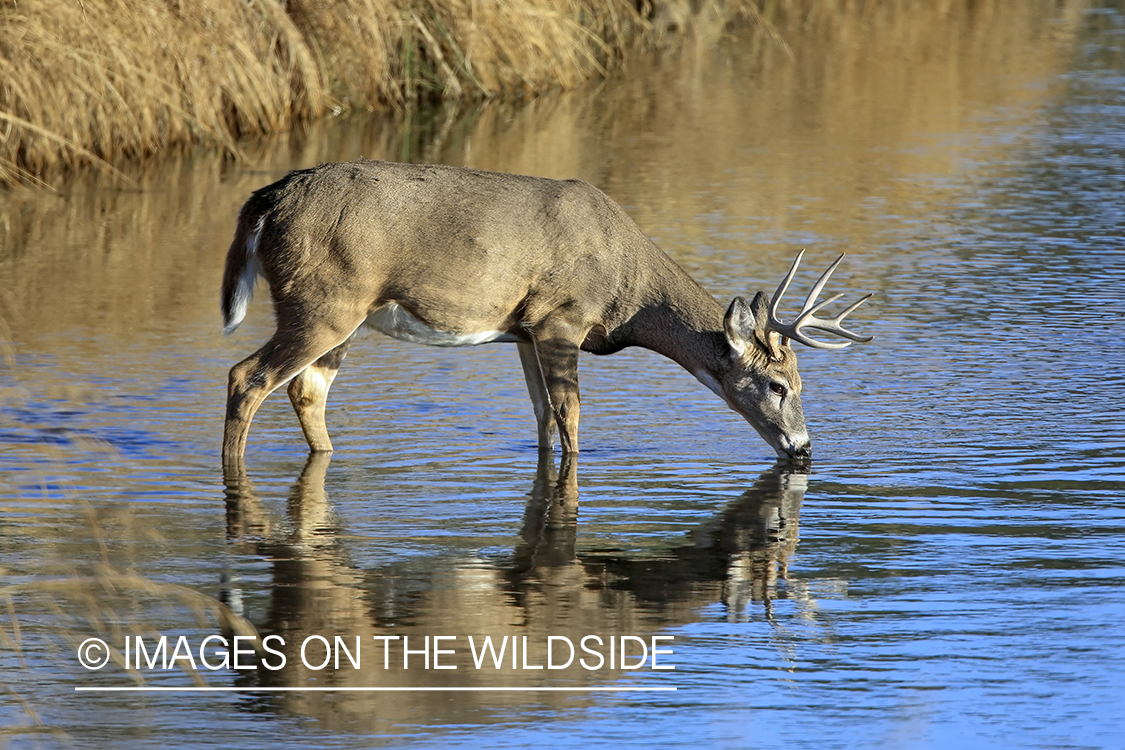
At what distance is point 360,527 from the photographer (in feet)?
27.4

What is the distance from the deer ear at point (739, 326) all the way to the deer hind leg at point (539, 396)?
98cm

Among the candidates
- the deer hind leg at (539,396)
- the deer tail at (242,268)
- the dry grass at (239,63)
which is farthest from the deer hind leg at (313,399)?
the dry grass at (239,63)

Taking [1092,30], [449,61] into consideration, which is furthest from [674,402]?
[1092,30]

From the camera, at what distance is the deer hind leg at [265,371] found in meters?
9.39

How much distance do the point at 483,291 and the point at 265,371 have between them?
114 centimetres

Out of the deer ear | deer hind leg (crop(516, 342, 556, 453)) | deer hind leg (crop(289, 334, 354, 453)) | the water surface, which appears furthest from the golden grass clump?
the deer ear

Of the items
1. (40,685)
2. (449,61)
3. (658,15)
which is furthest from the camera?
(658,15)

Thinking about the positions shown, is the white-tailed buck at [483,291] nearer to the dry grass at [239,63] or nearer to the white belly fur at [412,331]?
the white belly fur at [412,331]

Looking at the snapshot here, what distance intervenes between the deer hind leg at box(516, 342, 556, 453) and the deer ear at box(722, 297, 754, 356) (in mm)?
981

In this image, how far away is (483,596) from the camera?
7.31m

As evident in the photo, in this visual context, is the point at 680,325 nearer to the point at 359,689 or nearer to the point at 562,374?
the point at 562,374

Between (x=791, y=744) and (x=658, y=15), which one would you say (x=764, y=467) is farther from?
(x=658, y=15)

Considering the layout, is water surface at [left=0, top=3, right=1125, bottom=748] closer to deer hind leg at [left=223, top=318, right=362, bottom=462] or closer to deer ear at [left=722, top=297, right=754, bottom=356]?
deer hind leg at [left=223, top=318, right=362, bottom=462]

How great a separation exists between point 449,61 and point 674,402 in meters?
13.1
